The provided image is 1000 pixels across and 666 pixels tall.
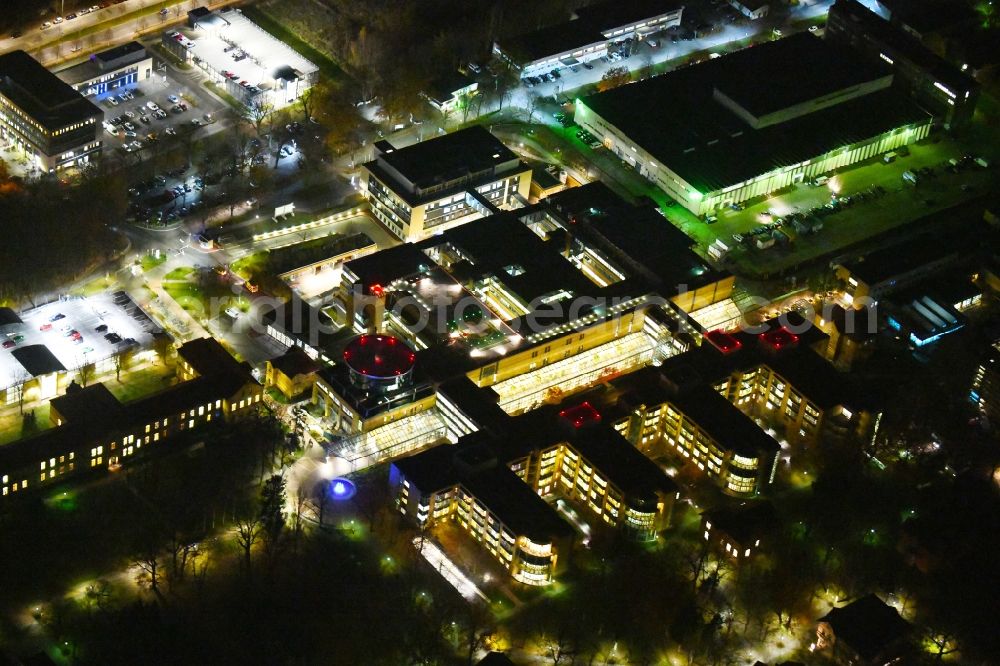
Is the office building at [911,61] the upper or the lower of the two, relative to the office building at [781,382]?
upper

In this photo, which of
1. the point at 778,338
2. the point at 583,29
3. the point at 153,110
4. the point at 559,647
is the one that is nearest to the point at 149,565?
the point at 559,647

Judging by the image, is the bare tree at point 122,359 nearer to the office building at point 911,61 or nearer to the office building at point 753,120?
the office building at point 753,120

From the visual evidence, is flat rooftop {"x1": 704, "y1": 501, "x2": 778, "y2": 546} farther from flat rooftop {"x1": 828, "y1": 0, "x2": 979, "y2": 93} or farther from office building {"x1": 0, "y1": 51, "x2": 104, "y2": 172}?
office building {"x1": 0, "y1": 51, "x2": 104, "y2": 172}

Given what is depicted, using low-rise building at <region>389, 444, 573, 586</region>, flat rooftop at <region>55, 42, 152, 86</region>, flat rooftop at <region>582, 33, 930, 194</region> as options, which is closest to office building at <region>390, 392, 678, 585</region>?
low-rise building at <region>389, 444, 573, 586</region>

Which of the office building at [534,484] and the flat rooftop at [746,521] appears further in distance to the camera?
the flat rooftop at [746,521]

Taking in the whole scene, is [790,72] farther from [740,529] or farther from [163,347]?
[163,347]

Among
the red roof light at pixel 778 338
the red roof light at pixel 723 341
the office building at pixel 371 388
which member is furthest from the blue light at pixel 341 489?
the red roof light at pixel 778 338
